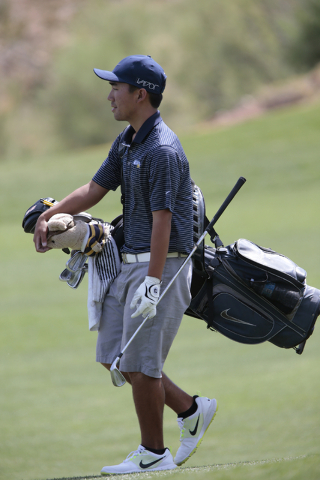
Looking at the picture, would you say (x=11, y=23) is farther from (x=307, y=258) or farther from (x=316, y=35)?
(x=307, y=258)

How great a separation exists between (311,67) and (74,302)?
115 ft

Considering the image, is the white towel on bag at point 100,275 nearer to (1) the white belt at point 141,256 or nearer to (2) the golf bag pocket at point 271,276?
(1) the white belt at point 141,256

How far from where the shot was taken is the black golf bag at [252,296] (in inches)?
132

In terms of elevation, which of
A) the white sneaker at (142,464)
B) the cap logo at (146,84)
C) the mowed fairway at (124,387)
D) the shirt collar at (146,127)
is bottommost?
the mowed fairway at (124,387)

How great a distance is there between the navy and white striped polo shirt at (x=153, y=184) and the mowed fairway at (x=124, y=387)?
1.08 meters

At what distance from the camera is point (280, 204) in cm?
1534

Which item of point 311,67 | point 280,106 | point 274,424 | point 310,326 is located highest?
point 311,67

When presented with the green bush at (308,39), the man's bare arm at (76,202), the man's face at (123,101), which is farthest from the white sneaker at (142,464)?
the green bush at (308,39)

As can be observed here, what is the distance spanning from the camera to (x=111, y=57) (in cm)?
4869

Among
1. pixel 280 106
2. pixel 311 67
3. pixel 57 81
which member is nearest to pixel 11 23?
pixel 57 81

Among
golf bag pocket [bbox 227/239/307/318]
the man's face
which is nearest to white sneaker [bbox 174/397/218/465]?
golf bag pocket [bbox 227/239/307/318]

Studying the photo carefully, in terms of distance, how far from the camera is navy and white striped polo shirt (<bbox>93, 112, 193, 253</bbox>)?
2.98 meters

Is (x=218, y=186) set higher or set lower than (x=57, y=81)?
lower

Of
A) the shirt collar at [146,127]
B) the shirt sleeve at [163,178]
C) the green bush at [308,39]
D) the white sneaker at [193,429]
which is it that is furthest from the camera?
the green bush at [308,39]
